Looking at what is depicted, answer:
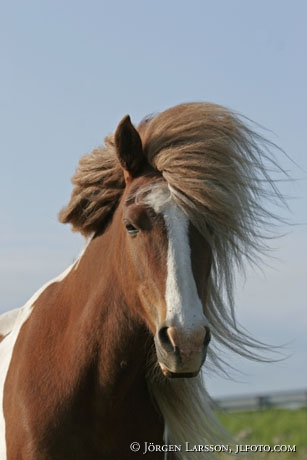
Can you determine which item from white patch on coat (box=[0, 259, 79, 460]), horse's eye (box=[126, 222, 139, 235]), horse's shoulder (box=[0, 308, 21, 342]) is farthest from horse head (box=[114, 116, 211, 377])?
horse's shoulder (box=[0, 308, 21, 342])

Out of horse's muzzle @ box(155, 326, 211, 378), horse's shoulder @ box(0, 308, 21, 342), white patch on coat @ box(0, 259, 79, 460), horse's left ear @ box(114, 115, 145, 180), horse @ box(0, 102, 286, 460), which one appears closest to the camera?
horse's muzzle @ box(155, 326, 211, 378)

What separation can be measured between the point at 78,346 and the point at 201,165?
106cm

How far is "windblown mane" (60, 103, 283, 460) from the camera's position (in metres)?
3.95

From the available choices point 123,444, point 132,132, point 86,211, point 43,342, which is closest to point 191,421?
point 123,444

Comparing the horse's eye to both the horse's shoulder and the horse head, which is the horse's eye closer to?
the horse head

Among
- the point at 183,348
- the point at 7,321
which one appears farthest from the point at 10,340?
the point at 183,348

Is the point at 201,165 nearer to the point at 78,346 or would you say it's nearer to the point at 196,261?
the point at 196,261

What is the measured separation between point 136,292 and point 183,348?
1.79 feet

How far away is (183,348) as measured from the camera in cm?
342

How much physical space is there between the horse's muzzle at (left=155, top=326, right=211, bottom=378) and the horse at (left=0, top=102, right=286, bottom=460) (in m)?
0.09

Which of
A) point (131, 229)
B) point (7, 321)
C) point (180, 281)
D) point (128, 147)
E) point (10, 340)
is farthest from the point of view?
point (7, 321)

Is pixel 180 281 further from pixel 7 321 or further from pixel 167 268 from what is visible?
pixel 7 321

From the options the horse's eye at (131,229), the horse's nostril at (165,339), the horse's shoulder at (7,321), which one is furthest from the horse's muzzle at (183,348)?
the horse's shoulder at (7,321)

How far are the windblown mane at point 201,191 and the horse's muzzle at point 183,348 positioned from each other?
21.8 inches
